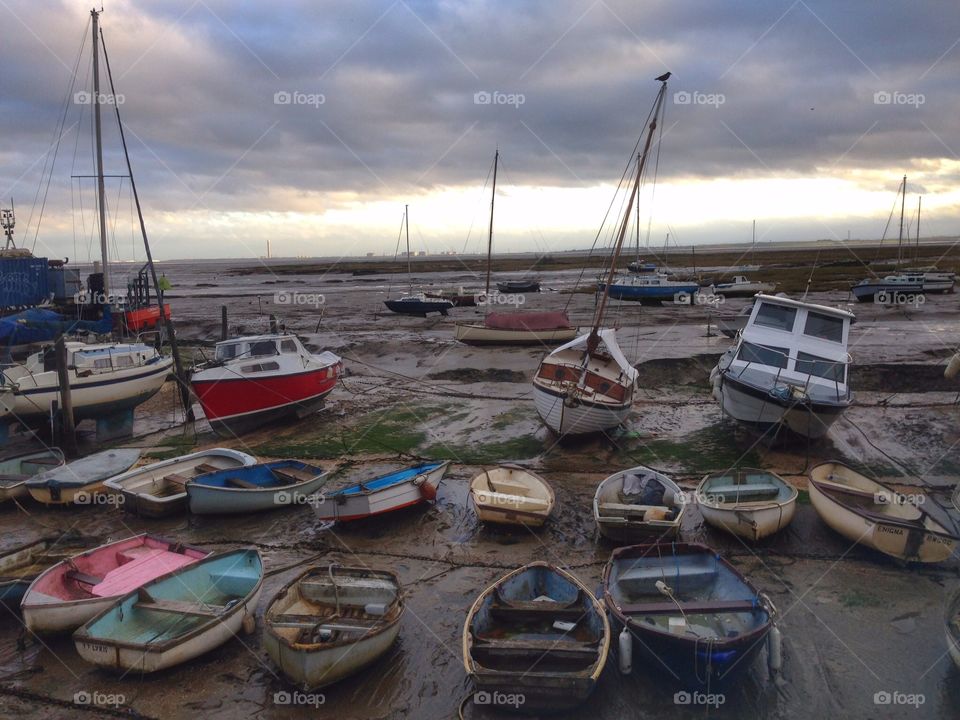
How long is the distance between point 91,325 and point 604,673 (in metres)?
31.0

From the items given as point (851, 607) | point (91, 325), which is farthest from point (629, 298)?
point (851, 607)

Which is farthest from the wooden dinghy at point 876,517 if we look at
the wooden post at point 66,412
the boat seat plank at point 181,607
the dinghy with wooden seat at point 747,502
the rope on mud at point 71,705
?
the wooden post at point 66,412

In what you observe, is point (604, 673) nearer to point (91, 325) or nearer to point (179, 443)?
point (179, 443)

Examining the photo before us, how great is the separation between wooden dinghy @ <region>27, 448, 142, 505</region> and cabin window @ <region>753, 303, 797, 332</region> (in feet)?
54.4

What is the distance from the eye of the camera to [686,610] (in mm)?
8688

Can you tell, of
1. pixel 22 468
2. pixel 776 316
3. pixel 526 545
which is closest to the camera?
pixel 526 545

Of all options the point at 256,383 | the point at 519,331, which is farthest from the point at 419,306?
the point at 256,383

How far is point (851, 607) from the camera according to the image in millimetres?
9695

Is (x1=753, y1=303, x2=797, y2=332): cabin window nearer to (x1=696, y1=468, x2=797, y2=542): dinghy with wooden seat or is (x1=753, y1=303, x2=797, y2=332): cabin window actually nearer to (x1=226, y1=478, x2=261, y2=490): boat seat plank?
(x1=696, y1=468, x2=797, y2=542): dinghy with wooden seat

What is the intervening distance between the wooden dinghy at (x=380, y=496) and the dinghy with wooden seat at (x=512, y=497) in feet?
3.09

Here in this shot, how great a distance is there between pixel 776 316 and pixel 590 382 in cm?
559

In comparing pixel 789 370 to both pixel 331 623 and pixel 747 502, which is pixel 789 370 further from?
pixel 331 623

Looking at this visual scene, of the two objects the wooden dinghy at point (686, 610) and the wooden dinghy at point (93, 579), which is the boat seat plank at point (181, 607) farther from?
the wooden dinghy at point (686, 610)

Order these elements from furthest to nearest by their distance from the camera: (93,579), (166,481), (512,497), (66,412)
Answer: (66,412) → (166,481) → (512,497) → (93,579)
